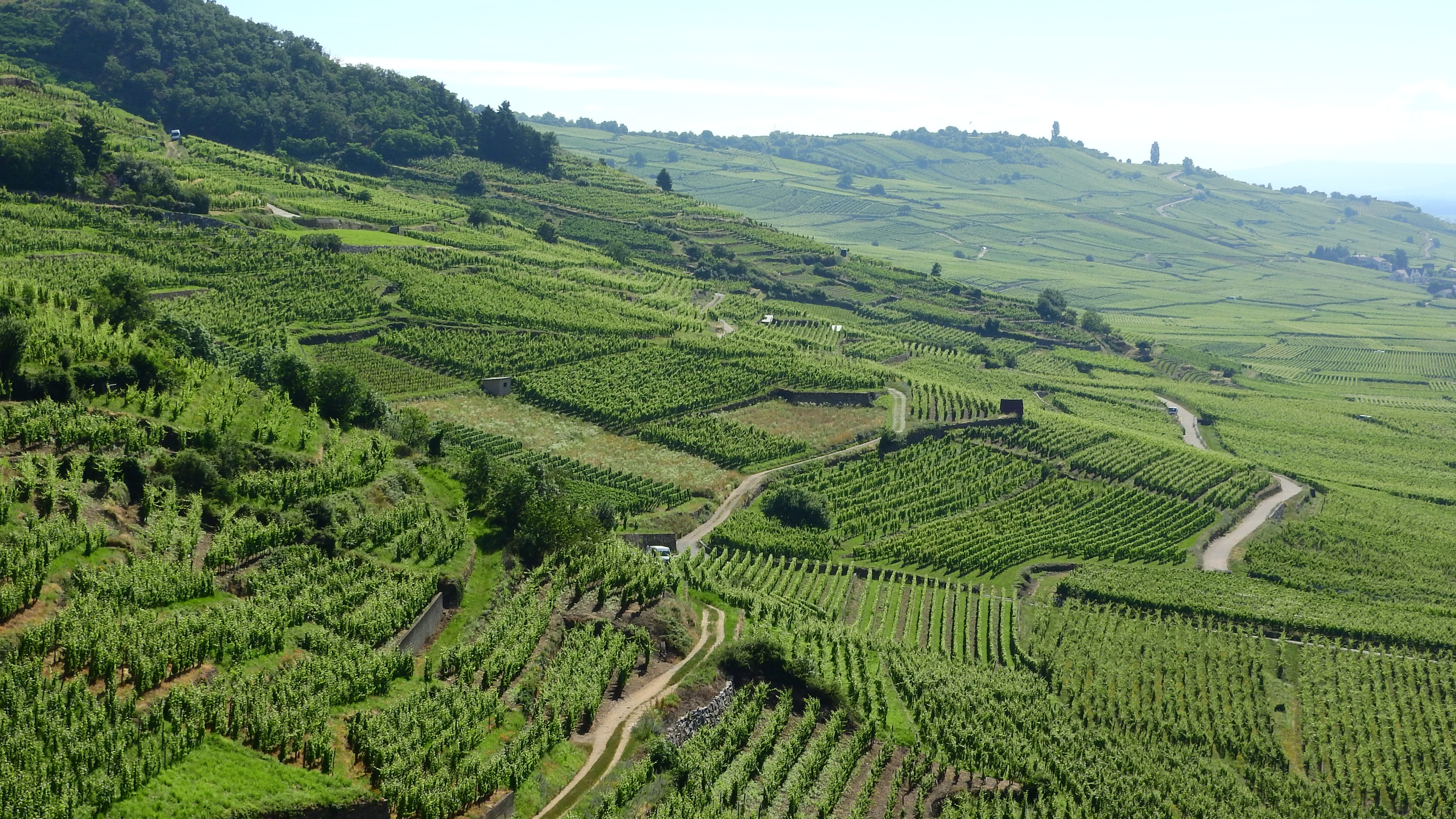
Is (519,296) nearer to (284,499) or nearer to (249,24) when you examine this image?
(284,499)

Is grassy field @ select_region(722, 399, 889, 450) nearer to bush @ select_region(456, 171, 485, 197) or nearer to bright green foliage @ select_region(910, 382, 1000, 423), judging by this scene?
bright green foliage @ select_region(910, 382, 1000, 423)

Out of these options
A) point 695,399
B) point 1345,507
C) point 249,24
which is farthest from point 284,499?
point 249,24

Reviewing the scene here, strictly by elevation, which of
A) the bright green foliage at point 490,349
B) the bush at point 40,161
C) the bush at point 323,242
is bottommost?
the bright green foliage at point 490,349

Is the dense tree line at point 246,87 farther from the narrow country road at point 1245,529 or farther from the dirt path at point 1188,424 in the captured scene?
the narrow country road at point 1245,529

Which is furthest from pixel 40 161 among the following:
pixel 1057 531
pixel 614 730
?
pixel 1057 531

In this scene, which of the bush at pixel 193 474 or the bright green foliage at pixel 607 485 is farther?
the bright green foliage at pixel 607 485

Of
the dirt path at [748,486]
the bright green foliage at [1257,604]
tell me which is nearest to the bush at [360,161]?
the dirt path at [748,486]
